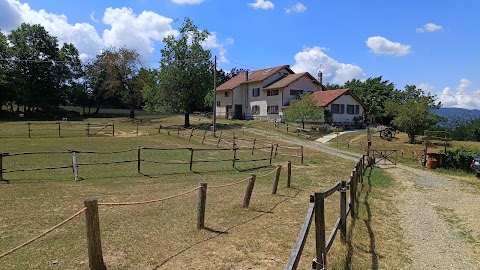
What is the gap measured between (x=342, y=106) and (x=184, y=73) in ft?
69.4

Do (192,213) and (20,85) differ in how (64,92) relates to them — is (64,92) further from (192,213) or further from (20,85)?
(192,213)

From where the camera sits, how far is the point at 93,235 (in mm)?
6199

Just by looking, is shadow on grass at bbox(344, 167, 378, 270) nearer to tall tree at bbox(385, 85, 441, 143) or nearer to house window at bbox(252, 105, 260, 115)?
tall tree at bbox(385, 85, 441, 143)

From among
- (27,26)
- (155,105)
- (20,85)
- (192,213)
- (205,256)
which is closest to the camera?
(205,256)

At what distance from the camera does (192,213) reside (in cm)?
1047

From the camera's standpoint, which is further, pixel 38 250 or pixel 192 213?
pixel 192 213

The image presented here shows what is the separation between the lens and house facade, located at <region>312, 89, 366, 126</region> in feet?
154

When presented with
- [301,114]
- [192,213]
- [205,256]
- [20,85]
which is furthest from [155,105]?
[205,256]

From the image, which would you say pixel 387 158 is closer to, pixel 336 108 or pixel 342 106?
pixel 336 108

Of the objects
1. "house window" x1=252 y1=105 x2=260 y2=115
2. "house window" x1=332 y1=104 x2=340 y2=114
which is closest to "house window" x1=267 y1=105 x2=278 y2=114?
"house window" x1=252 y1=105 x2=260 y2=115

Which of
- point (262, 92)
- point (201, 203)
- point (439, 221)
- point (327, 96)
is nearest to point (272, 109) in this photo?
point (262, 92)

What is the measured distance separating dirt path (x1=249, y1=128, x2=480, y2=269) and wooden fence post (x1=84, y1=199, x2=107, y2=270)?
6122 mm

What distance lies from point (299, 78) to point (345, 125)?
9.54 meters

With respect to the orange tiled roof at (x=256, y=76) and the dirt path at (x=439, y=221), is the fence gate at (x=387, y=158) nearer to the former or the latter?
the dirt path at (x=439, y=221)
